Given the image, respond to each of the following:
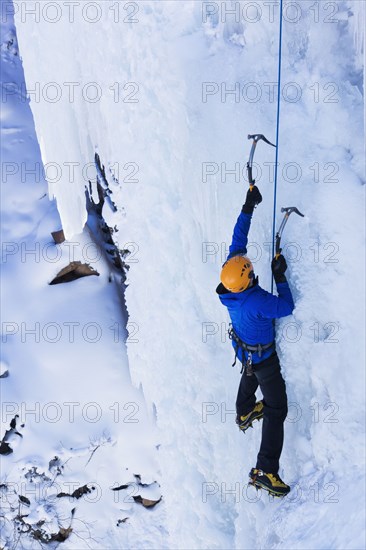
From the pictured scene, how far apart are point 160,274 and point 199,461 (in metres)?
1.42

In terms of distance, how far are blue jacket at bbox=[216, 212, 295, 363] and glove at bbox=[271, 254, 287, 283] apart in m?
0.03

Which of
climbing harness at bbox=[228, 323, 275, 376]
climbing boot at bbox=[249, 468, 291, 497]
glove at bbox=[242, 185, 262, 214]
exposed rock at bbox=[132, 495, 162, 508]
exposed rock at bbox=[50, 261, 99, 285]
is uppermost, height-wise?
glove at bbox=[242, 185, 262, 214]

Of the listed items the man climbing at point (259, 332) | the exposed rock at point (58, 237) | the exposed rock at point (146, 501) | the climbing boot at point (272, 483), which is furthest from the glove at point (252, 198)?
the exposed rock at point (146, 501)

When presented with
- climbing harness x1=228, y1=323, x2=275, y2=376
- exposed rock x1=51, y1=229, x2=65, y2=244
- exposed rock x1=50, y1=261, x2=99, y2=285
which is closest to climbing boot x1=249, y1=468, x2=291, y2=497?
climbing harness x1=228, y1=323, x2=275, y2=376

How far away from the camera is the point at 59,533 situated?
22.0ft

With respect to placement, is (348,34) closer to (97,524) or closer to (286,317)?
(286,317)

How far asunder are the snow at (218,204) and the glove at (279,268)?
177 millimetres

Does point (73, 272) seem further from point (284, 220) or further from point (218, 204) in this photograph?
point (284, 220)

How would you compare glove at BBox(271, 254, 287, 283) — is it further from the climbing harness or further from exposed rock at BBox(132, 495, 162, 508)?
exposed rock at BBox(132, 495, 162, 508)

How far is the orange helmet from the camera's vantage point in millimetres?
2584

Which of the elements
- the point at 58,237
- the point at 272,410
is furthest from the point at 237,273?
the point at 58,237

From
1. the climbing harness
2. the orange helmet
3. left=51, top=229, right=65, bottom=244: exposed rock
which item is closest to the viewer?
the orange helmet

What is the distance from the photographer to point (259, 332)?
2779 mm

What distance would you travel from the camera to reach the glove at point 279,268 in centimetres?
264
